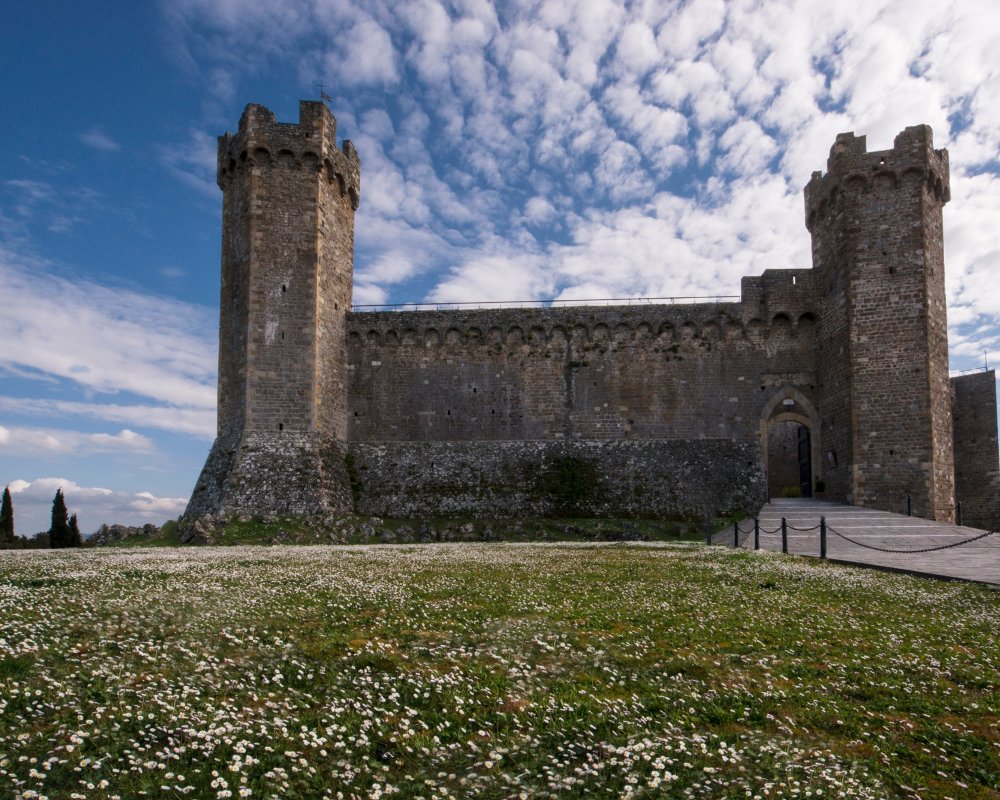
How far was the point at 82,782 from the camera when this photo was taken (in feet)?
12.2

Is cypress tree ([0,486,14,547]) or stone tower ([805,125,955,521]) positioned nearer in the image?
stone tower ([805,125,955,521])

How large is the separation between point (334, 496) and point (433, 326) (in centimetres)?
910

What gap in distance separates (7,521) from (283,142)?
30.6 metres

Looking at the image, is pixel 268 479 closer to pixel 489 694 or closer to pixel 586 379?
pixel 586 379

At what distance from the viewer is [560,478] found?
29953mm

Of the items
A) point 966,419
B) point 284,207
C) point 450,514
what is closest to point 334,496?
point 450,514

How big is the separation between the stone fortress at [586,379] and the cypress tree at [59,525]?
671 inches

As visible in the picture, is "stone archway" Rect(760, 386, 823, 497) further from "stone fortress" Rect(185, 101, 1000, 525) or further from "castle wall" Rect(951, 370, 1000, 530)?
"castle wall" Rect(951, 370, 1000, 530)

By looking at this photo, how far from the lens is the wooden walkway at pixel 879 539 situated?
13.9 meters

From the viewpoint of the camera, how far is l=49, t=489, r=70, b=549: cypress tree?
38.9 m

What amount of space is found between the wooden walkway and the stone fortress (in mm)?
2217

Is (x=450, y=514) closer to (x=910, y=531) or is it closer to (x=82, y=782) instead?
(x=910, y=531)

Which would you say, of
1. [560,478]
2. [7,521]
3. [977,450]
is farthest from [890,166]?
[7,521]

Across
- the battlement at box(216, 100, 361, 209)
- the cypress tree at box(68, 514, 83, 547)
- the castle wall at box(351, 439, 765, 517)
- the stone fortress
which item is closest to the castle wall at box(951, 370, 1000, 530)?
the stone fortress
